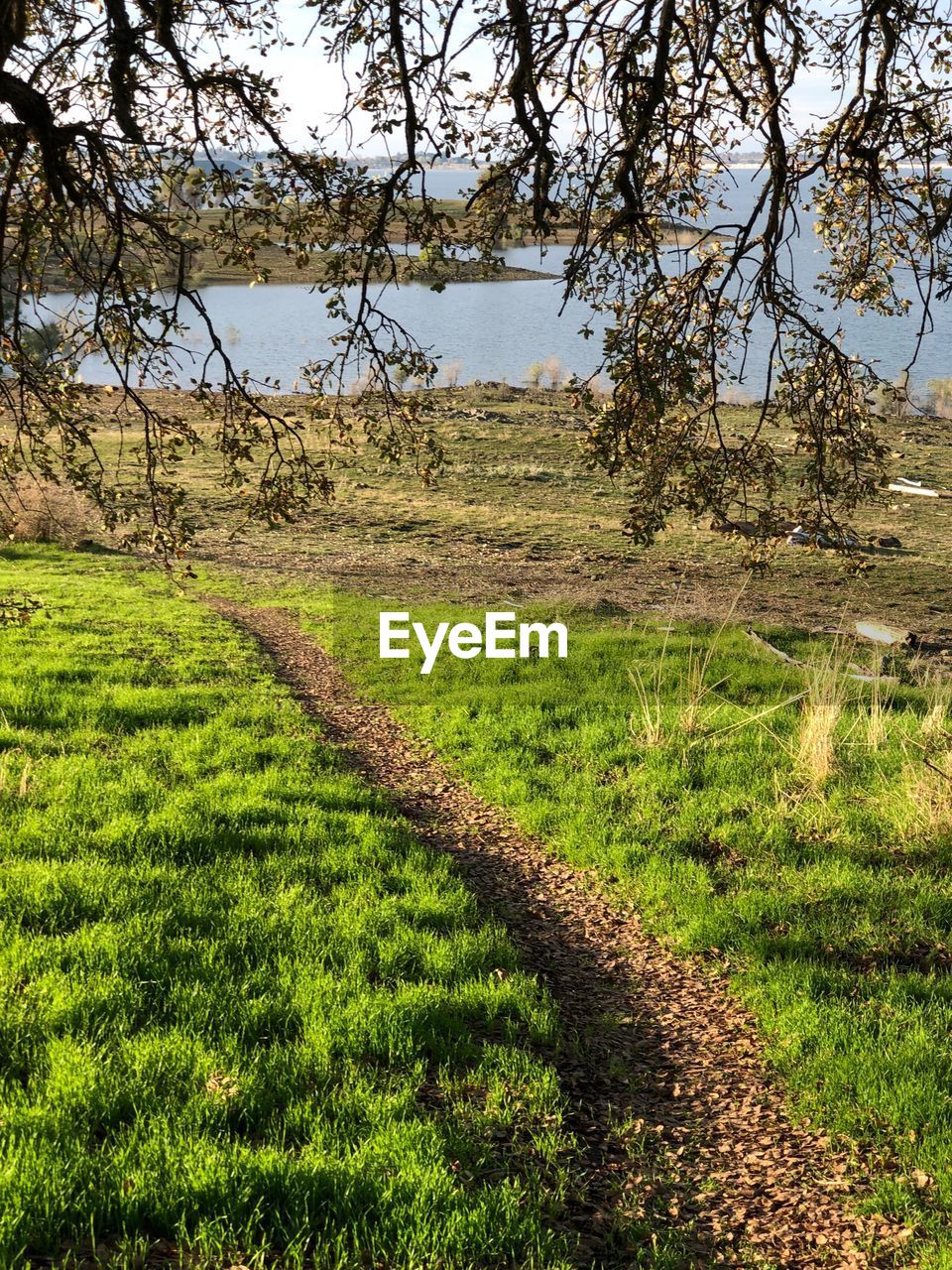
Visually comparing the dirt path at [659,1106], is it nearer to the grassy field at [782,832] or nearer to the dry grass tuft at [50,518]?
the grassy field at [782,832]

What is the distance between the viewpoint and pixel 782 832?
24.9ft

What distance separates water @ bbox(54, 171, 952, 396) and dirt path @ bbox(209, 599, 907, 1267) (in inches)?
1271

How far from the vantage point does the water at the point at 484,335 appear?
51031 millimetres

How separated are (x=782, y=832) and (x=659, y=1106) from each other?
122 inches

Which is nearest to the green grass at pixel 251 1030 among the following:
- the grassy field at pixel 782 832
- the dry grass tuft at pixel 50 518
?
the grassy field at pixel 782 832

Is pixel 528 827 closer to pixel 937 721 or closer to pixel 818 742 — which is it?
pixel 818 742

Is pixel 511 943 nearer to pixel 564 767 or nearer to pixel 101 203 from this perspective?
pixel 564 767

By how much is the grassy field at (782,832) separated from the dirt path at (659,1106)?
0.18 meters

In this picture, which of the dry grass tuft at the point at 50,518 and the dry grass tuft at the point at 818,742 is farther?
the dry grass tuft at the point at 50,518

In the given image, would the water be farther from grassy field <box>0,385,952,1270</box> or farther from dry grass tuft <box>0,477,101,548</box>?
grassy field <box>0,385,952,1270</box>

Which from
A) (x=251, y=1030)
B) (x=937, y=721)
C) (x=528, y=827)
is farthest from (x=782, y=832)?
(x=251, y=1030)

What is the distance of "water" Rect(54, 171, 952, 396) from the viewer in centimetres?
5103

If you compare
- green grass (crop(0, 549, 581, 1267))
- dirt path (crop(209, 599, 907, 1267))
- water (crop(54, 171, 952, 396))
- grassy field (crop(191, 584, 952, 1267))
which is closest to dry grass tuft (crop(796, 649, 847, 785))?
grassy field (crop(191, 584, 952, 1267))

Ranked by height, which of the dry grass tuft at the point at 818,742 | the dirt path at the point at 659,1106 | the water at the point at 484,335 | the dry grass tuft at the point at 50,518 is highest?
the water at the point at 484,335
